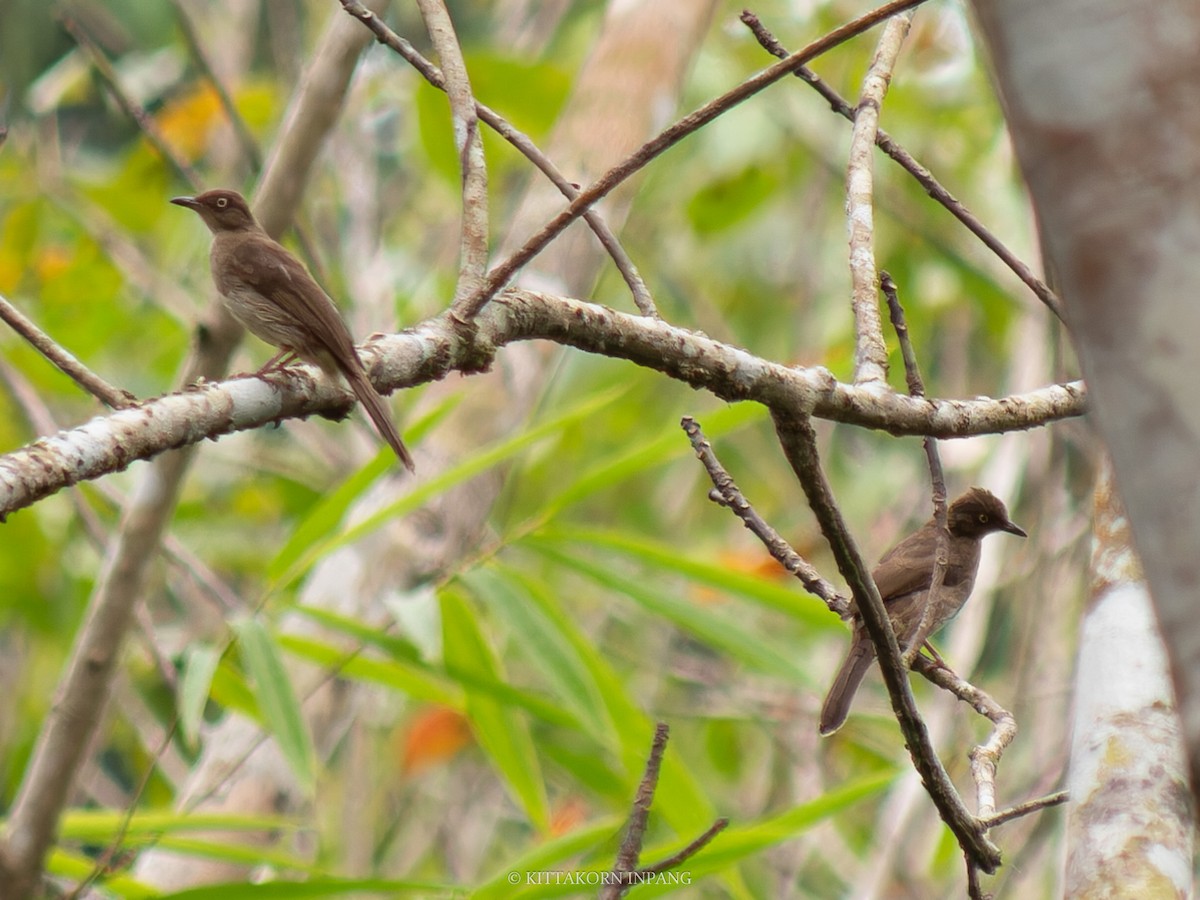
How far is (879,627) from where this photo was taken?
8.13 feet

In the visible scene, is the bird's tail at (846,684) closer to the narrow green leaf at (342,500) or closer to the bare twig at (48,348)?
the narrow green leaf at (342,500)

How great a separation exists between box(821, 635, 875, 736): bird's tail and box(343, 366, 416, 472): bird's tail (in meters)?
1.68

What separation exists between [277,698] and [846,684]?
1730mm

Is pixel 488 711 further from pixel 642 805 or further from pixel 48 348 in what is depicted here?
pixel 48 348

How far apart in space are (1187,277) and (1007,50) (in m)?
0.21

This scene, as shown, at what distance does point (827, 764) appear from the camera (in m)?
9.38

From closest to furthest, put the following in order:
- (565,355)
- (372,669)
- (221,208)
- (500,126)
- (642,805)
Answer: (642,805) < (500,126) < (372,669) < (221,208) < (565,355)

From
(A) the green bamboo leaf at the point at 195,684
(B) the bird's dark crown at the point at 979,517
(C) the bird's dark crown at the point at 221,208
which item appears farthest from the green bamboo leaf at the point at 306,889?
(C) the bird's dark crown at the point at 221,208

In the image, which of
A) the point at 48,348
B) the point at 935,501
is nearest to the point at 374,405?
the point at 48,348

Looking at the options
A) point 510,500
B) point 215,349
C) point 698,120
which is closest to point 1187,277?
point 698,120

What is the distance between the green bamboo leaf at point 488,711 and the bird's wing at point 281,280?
3.76 ft

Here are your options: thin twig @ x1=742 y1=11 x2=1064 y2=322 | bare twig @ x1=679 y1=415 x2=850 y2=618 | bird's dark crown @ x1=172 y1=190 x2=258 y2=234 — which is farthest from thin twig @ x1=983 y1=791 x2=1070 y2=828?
bird's dark crown @ x1=172 y1=190 x2=258 y2=234

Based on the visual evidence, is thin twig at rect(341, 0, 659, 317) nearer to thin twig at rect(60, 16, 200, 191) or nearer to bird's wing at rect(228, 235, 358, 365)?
bird's wing at rect(228, 235, 358, 365)

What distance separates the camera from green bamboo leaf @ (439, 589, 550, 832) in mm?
5082
